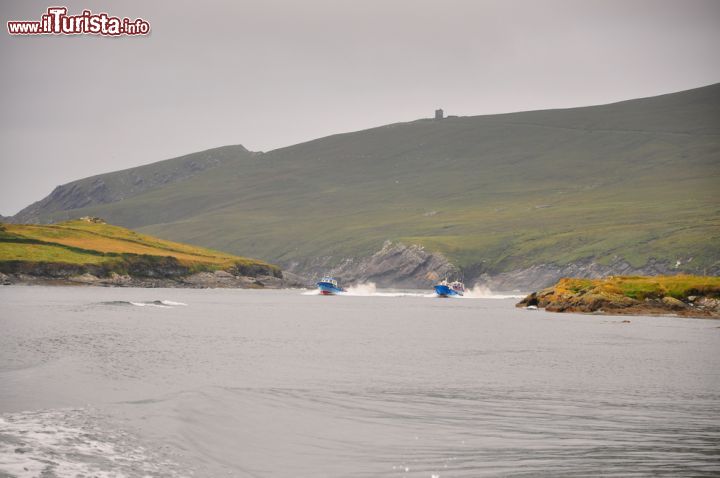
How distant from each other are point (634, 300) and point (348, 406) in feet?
304

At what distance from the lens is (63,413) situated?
3206cm

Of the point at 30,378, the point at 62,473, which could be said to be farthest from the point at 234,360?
the point at 62,473

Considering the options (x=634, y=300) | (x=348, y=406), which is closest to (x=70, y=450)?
(x=348, y=406)

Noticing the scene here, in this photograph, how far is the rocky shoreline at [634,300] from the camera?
378ft

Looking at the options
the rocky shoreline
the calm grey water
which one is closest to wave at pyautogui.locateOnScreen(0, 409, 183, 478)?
the calm grey water

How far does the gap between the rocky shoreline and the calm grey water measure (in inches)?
1743

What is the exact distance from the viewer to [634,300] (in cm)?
11981

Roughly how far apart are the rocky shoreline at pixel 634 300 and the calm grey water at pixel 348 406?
44271 mm

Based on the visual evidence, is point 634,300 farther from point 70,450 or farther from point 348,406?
point 70,450

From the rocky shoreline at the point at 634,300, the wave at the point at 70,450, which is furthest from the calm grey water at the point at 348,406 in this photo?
the rocky shoreline at the point at 634,300

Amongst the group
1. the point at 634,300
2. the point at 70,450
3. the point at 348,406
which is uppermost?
the point at 70,450

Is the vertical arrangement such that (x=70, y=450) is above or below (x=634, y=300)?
above

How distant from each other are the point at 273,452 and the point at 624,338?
2341 inches

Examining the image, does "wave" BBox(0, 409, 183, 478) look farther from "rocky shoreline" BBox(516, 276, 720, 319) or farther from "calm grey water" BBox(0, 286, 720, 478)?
"rocky shoreline" BBox(516, 276, 720, 319)
